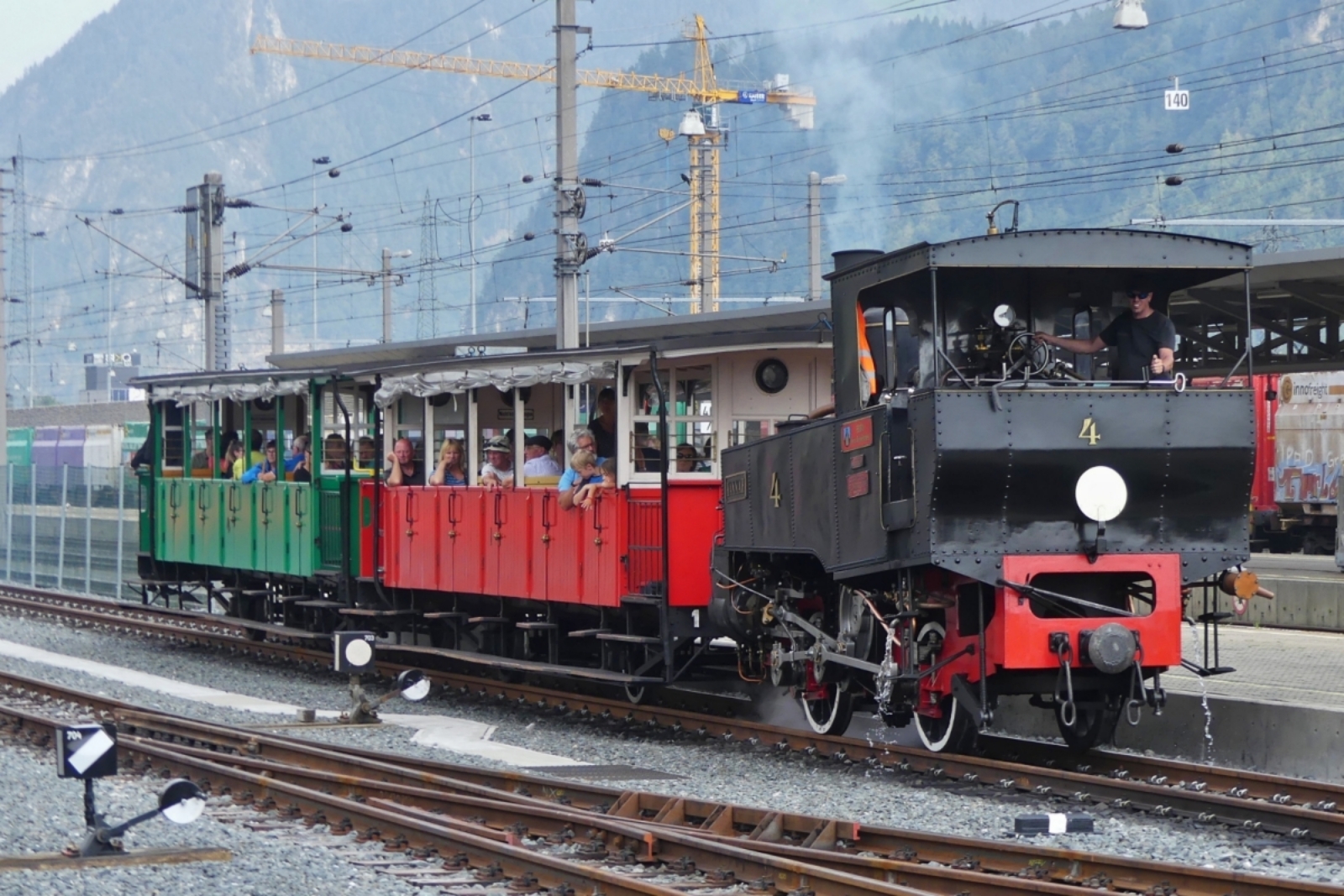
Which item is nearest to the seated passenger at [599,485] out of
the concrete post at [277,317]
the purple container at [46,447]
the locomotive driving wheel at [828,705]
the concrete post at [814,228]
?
the locomotive driving wheel at [828,705]

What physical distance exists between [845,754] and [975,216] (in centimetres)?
9710

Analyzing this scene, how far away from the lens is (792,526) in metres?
12.1

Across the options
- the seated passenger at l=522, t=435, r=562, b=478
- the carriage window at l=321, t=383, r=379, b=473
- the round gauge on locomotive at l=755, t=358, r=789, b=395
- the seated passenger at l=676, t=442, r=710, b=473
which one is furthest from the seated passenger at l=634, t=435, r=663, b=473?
the carriage window at l=321, t=383, r=379, b=473

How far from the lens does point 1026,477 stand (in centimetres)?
1029

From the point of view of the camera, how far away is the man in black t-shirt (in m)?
10.6

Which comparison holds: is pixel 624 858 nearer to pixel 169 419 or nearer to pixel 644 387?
pixel 644 387

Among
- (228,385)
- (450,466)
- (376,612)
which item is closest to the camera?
(450,466)

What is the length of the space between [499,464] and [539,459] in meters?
0.83

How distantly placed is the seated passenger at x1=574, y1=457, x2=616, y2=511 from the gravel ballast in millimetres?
1834

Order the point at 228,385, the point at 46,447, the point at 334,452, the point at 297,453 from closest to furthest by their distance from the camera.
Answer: the point at 334,452 → the point at 297,453 → the point at 228,385 → the point at 46,447

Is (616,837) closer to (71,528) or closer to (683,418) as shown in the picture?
(683,418)

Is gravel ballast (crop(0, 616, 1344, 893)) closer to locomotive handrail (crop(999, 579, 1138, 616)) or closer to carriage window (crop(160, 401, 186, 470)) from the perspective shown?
locomotive handrail (crop(999, 579, 1138, 616))

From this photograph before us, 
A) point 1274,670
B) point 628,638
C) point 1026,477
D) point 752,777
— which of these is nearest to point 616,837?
point 752,777

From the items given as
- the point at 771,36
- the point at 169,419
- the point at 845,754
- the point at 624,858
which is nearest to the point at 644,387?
the point at 845,754
